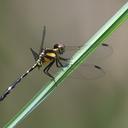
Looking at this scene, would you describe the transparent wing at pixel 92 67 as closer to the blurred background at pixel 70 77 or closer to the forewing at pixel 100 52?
the forewing at pixel 100 52

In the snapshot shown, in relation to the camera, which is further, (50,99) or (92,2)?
(92,2)

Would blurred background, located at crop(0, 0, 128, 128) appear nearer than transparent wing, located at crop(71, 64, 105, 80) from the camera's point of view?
No

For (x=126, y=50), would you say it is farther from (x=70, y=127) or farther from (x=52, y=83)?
(x=52, y=83)

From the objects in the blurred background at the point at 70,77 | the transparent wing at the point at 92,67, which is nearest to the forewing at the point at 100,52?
the transparent wing at the point at 92,67

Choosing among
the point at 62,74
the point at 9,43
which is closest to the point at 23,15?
the point at 9,43

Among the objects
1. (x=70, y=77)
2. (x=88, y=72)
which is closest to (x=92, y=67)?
(x=88, y=72)

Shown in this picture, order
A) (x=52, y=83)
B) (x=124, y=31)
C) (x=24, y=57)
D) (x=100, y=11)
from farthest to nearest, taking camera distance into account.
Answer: (x=100, y=11)
(x=124, y=31)
(x=24, y=57)
(x=52, y=83)

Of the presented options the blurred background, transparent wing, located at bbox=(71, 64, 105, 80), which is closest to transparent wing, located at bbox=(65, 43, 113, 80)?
transparent wing, located at bbox=(71, 64, 105, 80)

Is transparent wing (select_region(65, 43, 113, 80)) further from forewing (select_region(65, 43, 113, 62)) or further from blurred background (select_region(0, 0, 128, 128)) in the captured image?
blurred background (select_region(0, 0, 128, 128))
